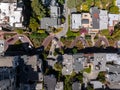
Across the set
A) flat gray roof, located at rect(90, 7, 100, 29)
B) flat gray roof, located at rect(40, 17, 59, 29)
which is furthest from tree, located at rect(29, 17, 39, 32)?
flat gray roof, located at rect(90, 7, 100, 29)

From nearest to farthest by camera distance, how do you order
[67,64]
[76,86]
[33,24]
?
[76,86] < [33,24] < [67,64]

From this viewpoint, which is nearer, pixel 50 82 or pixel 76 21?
pixel 50 82

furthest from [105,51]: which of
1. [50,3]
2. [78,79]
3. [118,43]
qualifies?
[50,3]

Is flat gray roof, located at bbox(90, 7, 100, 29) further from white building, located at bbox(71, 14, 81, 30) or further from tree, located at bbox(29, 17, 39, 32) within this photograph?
tree, located at bbox(29, 17, 39, 32)

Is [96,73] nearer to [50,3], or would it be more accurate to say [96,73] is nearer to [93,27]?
[93,27]

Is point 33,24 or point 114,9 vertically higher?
point 114,9

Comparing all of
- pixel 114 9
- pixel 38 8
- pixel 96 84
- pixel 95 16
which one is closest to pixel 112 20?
pixel 114 9

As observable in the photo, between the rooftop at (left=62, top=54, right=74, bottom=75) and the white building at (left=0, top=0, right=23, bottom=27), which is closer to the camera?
the white building at (left=0, top=0, right=23, bottom=27)

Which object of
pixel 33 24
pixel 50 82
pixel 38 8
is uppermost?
pixel 38 8

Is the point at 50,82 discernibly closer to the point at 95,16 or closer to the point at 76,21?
the point at 76,21

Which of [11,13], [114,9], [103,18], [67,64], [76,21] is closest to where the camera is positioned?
[11,13]

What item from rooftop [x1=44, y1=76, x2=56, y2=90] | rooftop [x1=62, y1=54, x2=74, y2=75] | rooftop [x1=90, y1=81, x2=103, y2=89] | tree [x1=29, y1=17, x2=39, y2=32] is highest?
tree [x1=29, y1=17, x2=39, y2=32]
